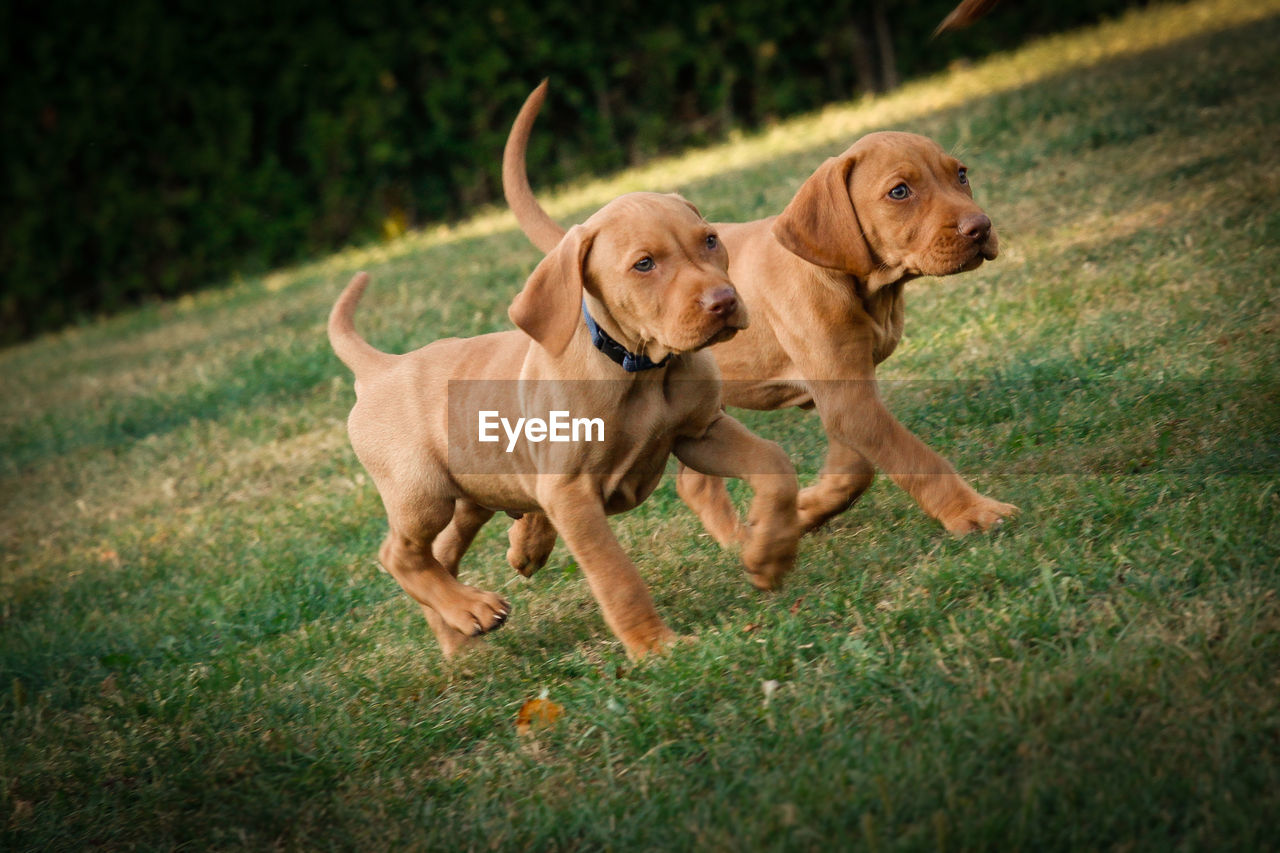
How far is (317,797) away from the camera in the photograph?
2969mm

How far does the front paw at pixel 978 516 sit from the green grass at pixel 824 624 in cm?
6

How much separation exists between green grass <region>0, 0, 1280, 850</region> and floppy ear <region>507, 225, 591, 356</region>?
0.85 metres


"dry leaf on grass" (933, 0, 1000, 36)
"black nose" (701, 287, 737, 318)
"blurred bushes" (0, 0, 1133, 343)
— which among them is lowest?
"blurred bushes" (0, 0, 1133, 343)

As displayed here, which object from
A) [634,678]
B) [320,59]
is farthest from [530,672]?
[320,59]

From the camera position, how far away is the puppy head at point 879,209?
136 inches

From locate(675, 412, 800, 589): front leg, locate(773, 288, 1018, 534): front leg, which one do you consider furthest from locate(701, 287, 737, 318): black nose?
locate(773, 288, 1018, 534): front leg

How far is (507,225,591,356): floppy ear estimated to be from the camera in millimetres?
3102

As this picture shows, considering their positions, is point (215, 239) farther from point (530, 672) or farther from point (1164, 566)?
point (1164, 566)

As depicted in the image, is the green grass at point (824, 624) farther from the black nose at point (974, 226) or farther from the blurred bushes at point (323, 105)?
the blurred bushes at point (323, 105)

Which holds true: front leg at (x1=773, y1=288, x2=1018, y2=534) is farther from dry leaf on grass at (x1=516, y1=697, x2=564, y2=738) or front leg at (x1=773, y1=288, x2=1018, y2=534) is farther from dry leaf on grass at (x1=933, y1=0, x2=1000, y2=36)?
dry leaf on grass at (x1=516, y1=697, x2=564, y2=738)

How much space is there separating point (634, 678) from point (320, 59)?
10830 mm

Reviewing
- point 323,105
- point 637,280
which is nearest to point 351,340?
point 637,280

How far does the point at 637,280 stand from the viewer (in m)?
3.10

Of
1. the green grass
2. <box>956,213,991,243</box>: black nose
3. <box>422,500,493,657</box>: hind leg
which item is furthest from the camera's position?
<box>422,500,493,657</box>: hind leg
